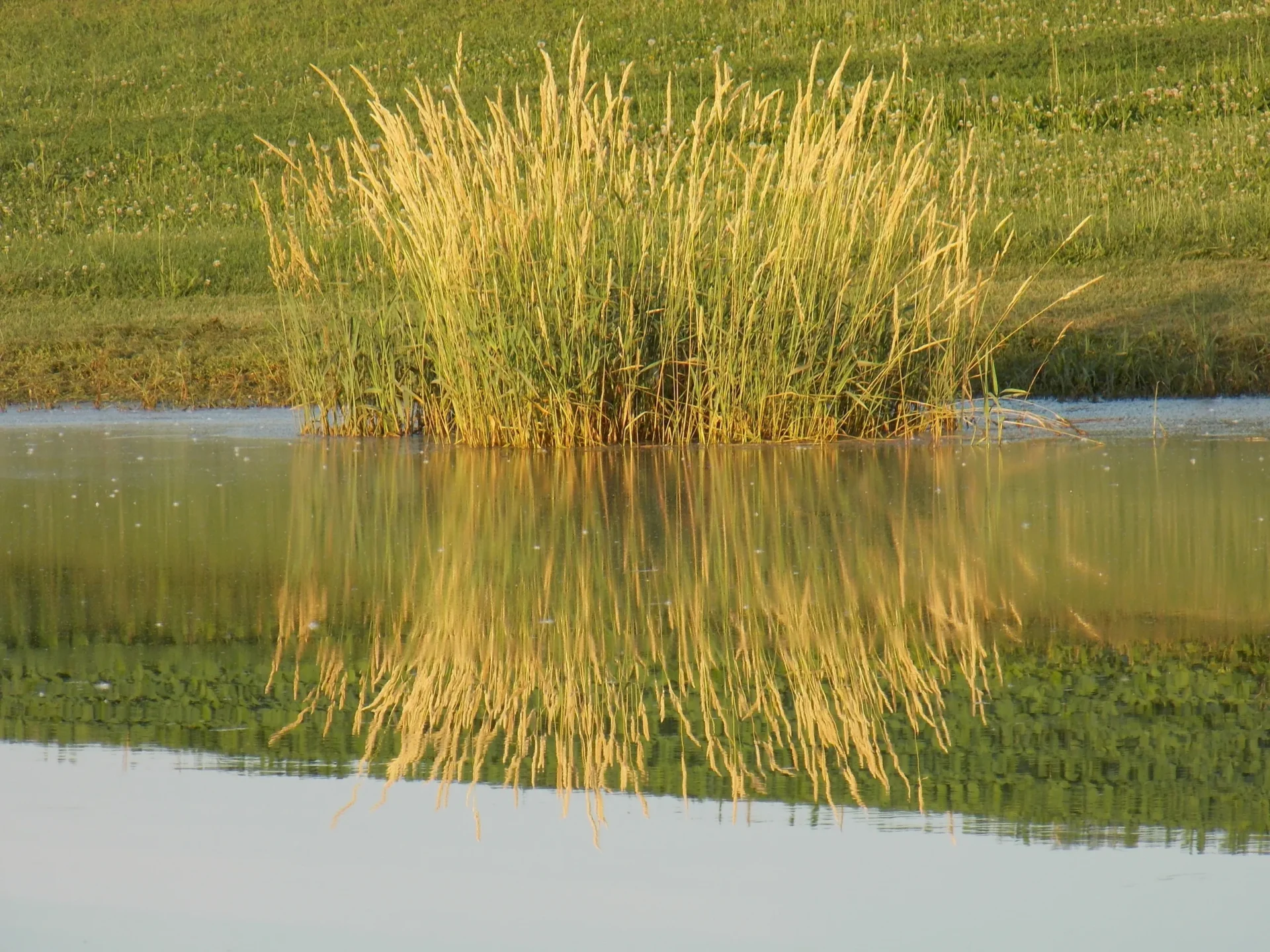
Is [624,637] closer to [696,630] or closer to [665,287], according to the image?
[696,630]

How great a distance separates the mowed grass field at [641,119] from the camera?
10.4m

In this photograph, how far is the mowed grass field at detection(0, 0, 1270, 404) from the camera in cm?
1038

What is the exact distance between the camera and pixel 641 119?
18.2 meters

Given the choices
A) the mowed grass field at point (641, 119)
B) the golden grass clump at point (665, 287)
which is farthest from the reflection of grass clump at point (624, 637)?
the mowed grass field at point (641, 119)

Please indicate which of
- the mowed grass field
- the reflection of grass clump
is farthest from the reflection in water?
the mowed grass field

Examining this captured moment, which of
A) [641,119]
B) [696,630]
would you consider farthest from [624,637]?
[641,119]

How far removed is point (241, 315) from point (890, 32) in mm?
10754

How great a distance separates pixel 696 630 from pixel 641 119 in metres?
14.3

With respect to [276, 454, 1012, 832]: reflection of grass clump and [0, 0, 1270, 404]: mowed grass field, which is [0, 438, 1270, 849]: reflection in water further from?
[0, 0, 1270, 404]: mowed grass field

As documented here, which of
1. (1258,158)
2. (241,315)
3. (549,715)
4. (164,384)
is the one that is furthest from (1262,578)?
(1258,158)

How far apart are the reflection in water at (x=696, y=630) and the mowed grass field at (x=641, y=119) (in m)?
2.99

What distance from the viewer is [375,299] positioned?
29.4ft

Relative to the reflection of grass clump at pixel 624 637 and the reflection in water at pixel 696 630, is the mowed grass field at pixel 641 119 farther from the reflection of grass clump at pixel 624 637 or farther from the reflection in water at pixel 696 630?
the reflection of grass clump at pixel 624 637

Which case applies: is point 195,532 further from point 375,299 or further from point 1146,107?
point 1146,107
